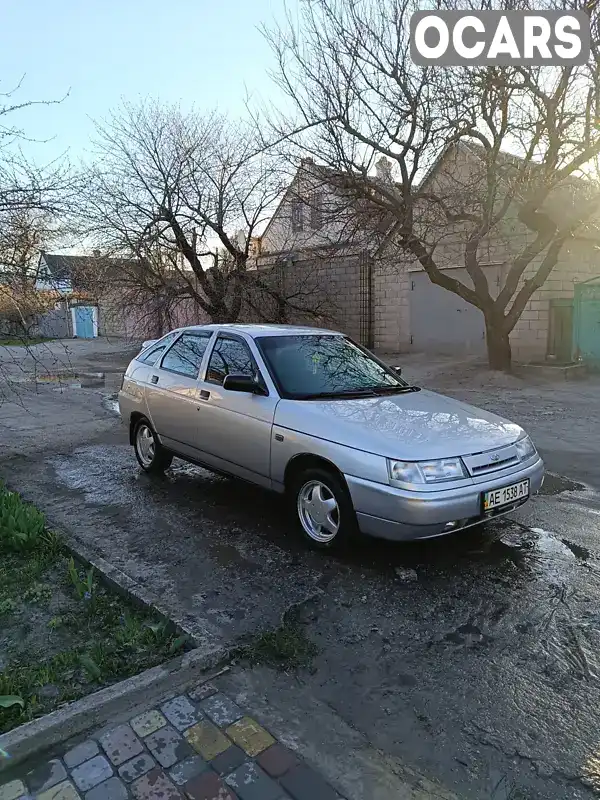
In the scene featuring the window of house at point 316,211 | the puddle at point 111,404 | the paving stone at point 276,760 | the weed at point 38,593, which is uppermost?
the window of house at point 316,211

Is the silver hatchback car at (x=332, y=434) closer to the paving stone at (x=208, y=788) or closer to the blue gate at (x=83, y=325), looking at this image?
the paving stone at (x=208, y=788)

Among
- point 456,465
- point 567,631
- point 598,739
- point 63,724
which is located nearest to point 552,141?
point 456,465

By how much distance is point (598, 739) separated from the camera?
7.64 ft

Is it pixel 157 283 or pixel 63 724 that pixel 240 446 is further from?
pixel 157 283

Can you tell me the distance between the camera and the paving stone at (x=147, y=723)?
2.34m

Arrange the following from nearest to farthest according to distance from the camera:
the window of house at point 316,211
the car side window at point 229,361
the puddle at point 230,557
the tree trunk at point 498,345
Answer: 1. the puddle at point 230,557
2. the car side window at point 229,361
3. the window of house at point 316,211
4. the tree trunk at point 498,345

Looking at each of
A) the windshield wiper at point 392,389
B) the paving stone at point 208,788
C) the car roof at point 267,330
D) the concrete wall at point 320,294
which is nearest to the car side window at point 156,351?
the car roof at point 267,330

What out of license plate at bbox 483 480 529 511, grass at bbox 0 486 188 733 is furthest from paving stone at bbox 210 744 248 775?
license plate at bbox 483 480 529 511

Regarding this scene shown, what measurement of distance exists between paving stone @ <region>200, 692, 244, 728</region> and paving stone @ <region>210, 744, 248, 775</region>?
0.15 metres

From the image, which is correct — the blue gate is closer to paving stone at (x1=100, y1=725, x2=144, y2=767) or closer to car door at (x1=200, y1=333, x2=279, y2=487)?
car door at (x1=200, y1=333, x2=279, y2=487)

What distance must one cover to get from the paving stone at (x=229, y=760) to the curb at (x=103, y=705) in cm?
46

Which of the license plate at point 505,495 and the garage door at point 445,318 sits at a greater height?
the garage door at point 445,318

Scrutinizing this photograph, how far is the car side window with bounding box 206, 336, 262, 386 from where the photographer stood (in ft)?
15.6

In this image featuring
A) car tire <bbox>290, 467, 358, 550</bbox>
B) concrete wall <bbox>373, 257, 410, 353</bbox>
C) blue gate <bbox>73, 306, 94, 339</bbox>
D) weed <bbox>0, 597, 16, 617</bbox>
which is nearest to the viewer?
weed <bbox>0, 597, 16, 617</bbox>
